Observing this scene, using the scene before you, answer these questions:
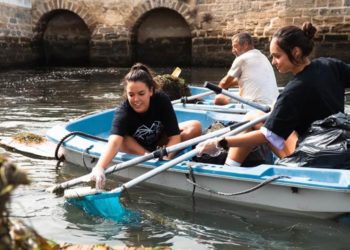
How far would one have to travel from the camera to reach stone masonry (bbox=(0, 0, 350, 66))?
49.0ft

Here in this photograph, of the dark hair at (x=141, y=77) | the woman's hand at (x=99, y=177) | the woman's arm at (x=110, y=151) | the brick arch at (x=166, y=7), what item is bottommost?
the woman's hand at (x=99, y=177)

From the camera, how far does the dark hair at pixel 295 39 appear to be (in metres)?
3.55

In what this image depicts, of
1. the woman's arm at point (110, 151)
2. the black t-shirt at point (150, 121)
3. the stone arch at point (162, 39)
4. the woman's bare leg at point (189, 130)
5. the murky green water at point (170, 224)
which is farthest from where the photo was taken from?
the stone arch at point (162, 39)

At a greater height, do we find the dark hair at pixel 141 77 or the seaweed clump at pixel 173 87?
the dark hair at pixel 141 77

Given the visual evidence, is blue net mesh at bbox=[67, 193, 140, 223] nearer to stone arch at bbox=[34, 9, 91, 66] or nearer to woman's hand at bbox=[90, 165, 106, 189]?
woman's hand at bbox=[90, 165, 106, 189]

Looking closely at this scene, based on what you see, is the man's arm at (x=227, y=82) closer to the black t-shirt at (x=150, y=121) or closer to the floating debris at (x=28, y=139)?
the black t-shirt at (x=150, y=121)

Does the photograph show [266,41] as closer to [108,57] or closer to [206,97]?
[108,57]

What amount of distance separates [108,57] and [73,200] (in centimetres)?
1436

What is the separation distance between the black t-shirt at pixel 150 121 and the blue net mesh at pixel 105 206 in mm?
757

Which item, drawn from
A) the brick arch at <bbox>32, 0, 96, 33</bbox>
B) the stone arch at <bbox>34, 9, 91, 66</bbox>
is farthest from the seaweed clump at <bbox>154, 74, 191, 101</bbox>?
the stone arch at <bbox>34, 9, 91, 66</bbox>

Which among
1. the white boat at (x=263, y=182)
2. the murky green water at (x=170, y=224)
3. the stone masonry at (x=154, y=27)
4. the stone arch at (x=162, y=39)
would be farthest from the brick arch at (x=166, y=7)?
the white boat at (x=263, y=182)

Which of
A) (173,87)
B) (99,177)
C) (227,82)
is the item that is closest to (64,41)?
(173,87)

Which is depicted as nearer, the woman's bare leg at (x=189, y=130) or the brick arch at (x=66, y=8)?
the woman's bare leg at (x=189, y=130)

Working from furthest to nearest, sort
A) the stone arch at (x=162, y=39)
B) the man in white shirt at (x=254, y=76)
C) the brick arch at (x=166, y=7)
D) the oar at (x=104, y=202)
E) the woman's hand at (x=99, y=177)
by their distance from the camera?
the stone arch at (x=162, y=39), the brick arch at (x=166, y=7), the man in white shirt at (x=254, y=76), the woman's hand at (x=99, y=177), the oar at (x=104, y=202)
